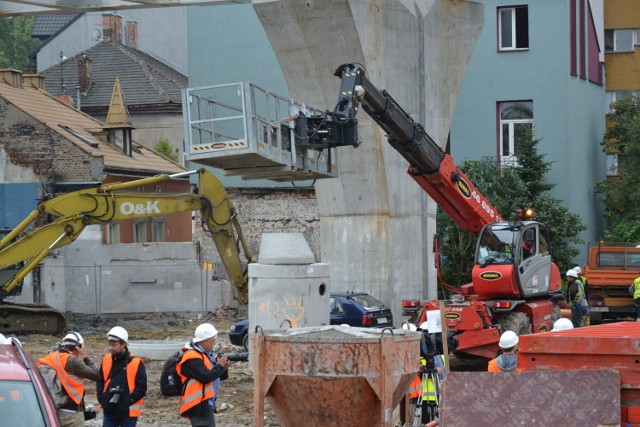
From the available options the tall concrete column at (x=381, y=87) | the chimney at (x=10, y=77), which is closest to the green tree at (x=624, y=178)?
the tall concrete column at (x=381, y=87)

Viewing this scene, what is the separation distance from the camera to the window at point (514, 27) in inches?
1554

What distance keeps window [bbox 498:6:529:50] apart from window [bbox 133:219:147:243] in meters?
14.3

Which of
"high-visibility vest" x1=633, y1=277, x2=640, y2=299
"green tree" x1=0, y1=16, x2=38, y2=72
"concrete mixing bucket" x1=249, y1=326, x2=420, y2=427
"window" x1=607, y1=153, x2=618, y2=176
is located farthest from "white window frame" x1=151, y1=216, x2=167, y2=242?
Answer: "green tree" x1=0, y1=16, x2=38, y2=72

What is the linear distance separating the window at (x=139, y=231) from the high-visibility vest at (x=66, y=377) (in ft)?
107

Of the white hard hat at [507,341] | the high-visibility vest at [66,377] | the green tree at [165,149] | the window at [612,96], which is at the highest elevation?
the window at [612,96]

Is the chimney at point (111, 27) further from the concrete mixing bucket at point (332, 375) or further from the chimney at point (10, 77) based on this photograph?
the concrete mixing bucket at point (332, 375)

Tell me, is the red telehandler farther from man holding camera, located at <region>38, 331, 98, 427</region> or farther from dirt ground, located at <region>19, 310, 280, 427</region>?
man holding camera, located at <region>38, 331, 98, 427</region>

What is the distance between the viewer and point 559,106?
1544 inches

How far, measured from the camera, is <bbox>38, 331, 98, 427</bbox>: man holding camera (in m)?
11.9

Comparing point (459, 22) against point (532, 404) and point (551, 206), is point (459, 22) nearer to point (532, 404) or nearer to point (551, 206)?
point (551, 206)

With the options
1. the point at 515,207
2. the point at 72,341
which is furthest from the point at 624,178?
the point at 72,341

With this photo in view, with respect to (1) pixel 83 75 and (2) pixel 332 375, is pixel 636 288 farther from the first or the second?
(1) pixel 83 75

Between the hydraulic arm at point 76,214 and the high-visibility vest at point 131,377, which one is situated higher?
the hydraulic arm at point 76,214

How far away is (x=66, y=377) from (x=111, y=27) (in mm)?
55672
